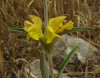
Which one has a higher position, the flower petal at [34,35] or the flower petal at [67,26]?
the flower petal at [67,26]

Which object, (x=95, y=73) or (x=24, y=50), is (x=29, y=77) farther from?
(x=95, y=73)

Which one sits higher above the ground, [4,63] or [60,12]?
[60,12]

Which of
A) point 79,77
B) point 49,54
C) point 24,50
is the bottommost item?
point 79,77

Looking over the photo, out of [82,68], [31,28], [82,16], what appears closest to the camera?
[31,28]

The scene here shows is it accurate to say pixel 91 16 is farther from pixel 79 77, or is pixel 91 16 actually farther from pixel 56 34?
pixel 56 34

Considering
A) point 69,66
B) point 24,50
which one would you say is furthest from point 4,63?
point 69,66

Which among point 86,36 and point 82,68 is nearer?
point 82,68

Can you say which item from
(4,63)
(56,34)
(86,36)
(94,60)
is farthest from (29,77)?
(56,34)

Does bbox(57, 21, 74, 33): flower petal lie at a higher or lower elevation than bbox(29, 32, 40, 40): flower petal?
higher

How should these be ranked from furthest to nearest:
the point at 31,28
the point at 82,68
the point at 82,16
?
the point at 82,16
the point at 82,68
the point at 31,28
